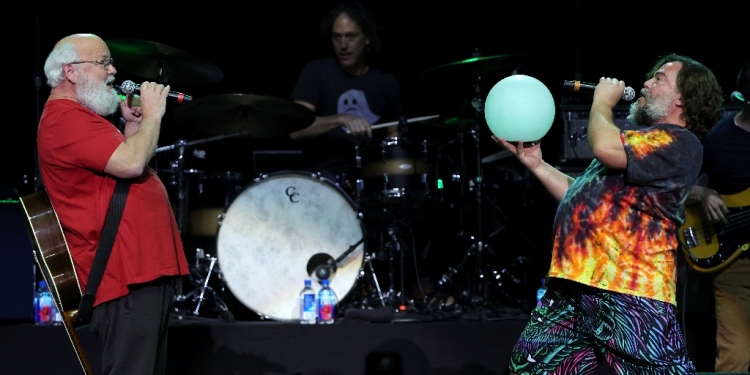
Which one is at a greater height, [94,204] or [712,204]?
[94,204]

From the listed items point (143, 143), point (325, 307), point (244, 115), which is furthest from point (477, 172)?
point (143, 143)

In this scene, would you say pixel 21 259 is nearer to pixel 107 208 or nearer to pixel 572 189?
pixel 107 208

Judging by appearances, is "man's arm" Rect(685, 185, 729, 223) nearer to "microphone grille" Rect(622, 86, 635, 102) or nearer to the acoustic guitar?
the acoustic guitar

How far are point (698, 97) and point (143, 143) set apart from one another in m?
2.36

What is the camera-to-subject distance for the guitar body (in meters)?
2.92

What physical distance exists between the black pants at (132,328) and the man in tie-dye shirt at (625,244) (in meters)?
1.55

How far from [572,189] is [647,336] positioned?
692 mm

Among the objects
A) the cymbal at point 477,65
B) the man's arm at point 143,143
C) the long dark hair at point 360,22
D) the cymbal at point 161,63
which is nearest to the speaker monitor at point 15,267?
the cymbal at point 161,63

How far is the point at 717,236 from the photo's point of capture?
4605mm

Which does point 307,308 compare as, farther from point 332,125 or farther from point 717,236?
point 717,236

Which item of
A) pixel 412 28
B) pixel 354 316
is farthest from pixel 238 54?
pixel 354 316

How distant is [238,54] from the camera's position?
733cm

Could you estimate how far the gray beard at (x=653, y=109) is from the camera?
10.7 ft

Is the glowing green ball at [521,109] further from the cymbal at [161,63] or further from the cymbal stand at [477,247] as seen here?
the cymbal at [161,63]
